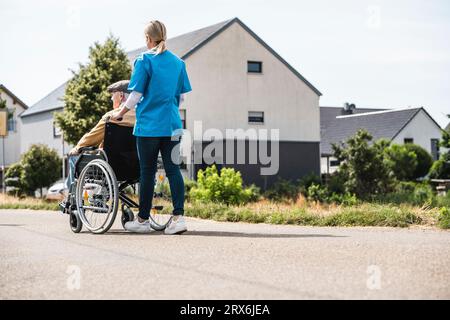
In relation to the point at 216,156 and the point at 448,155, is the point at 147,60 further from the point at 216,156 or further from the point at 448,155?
the point at 448,155

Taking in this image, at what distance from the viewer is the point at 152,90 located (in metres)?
6.88

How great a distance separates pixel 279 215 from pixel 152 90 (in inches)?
105

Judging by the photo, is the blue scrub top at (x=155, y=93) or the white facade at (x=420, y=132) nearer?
the blue scrub top at (x=155, y=93)

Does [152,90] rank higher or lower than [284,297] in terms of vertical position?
higher

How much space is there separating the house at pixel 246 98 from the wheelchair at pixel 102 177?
2522 centimetres

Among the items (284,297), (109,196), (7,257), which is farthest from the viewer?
(109,196)

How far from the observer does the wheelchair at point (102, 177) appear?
7051 millimetres

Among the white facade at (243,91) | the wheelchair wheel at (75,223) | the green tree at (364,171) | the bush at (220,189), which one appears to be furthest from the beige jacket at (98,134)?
the white facade at (243,91)

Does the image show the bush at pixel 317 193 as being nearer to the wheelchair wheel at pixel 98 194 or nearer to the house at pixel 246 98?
the house at pixel 246 98

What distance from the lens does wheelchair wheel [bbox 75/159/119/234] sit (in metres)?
6.76

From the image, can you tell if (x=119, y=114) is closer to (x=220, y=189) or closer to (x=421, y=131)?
(x=220, y=189)

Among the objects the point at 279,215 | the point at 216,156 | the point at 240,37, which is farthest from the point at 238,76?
the point at 279,215

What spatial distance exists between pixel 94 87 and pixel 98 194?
18934 mm

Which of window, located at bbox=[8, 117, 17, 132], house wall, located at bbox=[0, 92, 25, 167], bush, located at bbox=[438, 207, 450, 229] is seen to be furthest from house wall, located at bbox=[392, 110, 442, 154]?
bush, located at bbox=[438, 207, 450, 229]
